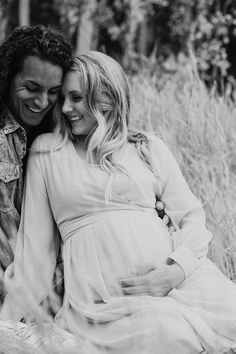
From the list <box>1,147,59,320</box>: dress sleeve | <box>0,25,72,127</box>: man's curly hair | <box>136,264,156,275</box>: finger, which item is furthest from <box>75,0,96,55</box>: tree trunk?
<box>136,264,156,275</box>: finger

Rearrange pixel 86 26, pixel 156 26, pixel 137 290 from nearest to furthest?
pixel 137 290, pixel 86 26, pixel 156 26

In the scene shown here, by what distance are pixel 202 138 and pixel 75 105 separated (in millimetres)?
1607

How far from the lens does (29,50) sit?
121 inches

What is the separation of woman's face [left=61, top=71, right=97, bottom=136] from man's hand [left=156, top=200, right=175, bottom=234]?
0.45 metres

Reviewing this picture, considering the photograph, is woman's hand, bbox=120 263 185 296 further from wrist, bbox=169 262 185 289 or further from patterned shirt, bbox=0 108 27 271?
patterned shirt, bbox=0 108 27 271

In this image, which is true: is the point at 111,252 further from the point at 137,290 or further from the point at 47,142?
the point at 47,142

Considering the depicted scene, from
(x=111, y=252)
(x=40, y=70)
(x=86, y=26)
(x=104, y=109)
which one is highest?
(x=86, y=26)

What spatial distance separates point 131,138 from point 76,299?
78cm

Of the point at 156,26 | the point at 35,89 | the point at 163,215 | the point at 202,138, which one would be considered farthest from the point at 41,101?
the point at 156,26

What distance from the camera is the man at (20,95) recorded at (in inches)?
120

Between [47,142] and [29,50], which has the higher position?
[29,50]

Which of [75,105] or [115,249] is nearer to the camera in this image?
[115,249]

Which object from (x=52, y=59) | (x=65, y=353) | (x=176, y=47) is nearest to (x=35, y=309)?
(x=65, y=353)

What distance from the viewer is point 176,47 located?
10555 mm
